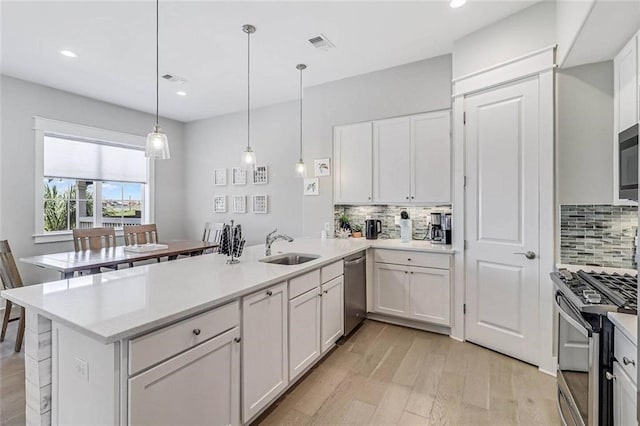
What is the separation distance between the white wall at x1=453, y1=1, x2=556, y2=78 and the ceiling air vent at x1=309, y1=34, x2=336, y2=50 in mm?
1275

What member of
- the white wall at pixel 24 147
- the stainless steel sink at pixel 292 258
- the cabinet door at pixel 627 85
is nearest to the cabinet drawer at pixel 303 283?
the stainless steel sink at pixel 292 258

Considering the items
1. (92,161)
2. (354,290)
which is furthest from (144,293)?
(92,161)

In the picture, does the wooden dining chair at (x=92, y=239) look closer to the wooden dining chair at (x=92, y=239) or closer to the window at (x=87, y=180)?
the wooden dining chair at (x=92, y=239)

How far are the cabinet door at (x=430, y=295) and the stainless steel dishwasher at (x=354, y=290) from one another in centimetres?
52

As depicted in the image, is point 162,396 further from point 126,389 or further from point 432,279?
point 432,279

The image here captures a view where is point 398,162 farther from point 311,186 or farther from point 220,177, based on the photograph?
point 220,177

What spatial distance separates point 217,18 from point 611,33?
9.49 ft

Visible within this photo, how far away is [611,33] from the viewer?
1888 mm

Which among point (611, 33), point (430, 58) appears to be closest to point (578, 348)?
point (611, 33)

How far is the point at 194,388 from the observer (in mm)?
1411

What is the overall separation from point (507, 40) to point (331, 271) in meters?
2.56

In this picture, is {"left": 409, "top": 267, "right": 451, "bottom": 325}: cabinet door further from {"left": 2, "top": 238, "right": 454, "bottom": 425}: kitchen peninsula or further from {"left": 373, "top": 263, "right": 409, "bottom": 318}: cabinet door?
{"left": 2, "top": 238, "right": 454, "bottom": 425}: kitchen peninsula

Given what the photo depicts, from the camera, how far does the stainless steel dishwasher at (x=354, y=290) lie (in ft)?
9.79

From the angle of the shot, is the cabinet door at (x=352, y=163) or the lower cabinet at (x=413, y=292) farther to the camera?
the cabinet door at (x=352, y=163)
